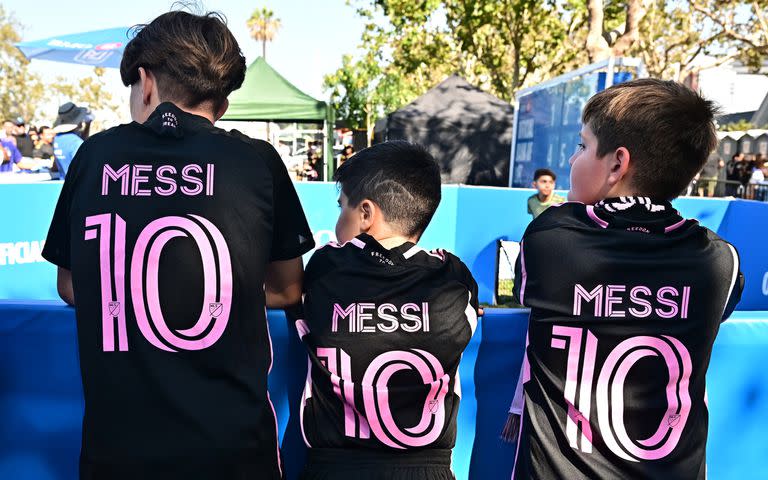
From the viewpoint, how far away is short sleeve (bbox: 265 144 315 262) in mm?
1590

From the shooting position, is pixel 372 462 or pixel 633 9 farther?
pixel 633 9

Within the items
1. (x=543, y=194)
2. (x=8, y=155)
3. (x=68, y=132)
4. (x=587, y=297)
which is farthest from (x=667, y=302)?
(x=8, y=155)

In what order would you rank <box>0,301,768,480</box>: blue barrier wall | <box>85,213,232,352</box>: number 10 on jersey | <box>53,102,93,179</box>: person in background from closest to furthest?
<box>85,213,232,352</box>: number 10 on jersey → <box>0,301,768,480</box>: blue barrier wall → <box>53,102,93,179</box>: person in background

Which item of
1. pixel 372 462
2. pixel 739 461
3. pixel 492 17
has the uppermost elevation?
pixel 492 17

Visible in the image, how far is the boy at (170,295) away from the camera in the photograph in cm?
146

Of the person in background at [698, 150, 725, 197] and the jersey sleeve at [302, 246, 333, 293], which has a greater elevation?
the jersey sleeve at [302, 246, 333, 293]

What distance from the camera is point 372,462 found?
169 centimetres

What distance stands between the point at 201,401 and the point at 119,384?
190 mm

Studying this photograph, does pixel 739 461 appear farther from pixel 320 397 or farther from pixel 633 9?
pixel 633 9

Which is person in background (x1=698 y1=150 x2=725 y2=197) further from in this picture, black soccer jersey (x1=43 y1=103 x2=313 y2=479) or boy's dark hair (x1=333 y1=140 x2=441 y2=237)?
black soccer jersey (x1=43 y1=103 x2=313 y2=479)

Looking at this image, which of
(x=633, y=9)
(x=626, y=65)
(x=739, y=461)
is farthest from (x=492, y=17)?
(x=739, y=461)

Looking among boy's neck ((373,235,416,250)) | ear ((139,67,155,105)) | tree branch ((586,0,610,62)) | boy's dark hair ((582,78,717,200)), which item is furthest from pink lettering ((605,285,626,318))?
tree branch ((586,0,610,62))

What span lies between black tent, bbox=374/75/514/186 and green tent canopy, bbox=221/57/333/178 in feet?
11.2

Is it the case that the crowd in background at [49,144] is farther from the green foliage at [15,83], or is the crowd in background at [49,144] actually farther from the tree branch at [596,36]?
the green foliage at [15,83]
